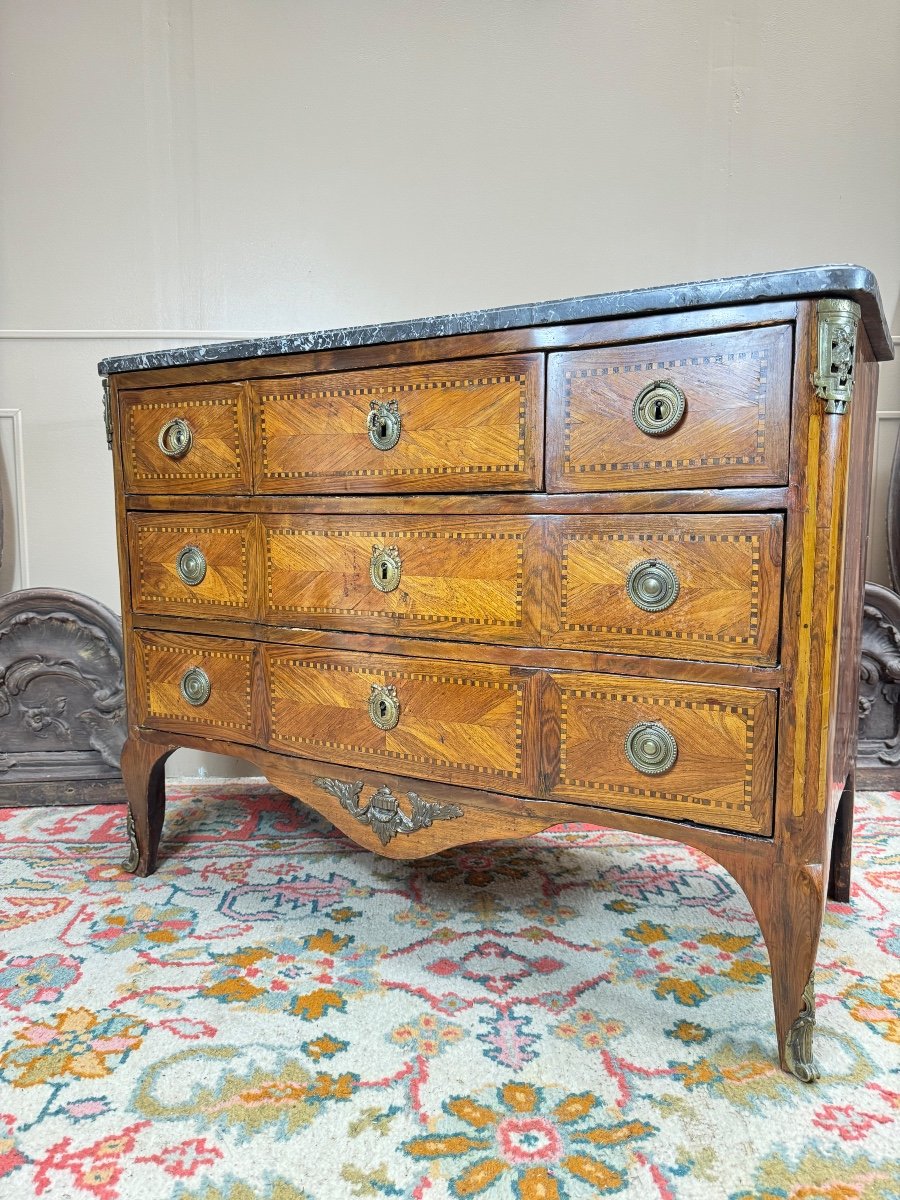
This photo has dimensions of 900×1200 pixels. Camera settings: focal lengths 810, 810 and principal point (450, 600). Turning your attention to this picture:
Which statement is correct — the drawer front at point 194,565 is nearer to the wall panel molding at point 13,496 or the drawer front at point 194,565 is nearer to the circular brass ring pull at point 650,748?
the circular brass ring pull at point 650,748

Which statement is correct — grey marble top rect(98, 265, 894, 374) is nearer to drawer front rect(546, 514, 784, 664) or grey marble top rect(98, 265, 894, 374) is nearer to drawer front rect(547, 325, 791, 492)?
drawer front rect(547, 325, 791, 492)

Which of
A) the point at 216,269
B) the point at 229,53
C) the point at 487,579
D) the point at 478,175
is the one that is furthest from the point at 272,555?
the point at 229,53

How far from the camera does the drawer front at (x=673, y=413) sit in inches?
40.8

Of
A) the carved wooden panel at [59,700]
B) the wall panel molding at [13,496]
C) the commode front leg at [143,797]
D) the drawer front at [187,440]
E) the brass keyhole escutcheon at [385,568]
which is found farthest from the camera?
the wall panel molding at [13,496]

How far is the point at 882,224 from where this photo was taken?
7.14 ft

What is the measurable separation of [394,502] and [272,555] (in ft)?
0.92

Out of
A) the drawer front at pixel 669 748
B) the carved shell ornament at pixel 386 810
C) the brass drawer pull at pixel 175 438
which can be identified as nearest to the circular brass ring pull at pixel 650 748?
the drawer front at pixel 669 748

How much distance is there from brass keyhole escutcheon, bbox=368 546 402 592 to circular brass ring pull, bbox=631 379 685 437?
443mm

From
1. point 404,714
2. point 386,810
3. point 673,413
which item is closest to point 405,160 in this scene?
point 673,413

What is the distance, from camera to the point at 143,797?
1710mm

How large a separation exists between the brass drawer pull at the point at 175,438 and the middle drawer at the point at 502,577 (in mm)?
136

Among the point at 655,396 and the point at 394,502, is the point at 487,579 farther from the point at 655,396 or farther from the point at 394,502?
the point at 655,396

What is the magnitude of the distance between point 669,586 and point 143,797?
1.20m

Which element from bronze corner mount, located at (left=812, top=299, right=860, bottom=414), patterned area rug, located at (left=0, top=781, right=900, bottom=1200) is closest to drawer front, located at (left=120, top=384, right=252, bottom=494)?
patterned area rug, located at (left=0, top=781, right=900, bottom=1200)
